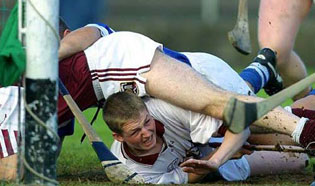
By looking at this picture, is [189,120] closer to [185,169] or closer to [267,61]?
[185,169]

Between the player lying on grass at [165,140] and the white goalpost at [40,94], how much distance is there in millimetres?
1136

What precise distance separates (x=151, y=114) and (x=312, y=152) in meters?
1.02

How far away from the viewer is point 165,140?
609 centimetres

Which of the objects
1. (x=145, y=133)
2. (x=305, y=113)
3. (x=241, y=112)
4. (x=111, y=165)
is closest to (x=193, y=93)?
(x=145, y=133)

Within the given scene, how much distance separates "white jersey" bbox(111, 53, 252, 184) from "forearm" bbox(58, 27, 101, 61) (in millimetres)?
526

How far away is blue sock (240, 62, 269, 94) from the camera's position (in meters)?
6.84

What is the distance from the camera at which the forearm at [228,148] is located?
221 inches

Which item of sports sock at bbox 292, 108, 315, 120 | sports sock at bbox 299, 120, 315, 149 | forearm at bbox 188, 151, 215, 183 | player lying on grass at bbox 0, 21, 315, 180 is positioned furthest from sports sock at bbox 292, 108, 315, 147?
forearm at bbox 188, 151, 215, 183

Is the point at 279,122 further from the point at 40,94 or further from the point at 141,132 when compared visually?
the point at 40,94

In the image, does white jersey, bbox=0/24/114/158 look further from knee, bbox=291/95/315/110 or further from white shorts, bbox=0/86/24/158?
knee, bbox=291/95/315/110

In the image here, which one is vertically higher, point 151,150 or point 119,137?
point 119,137

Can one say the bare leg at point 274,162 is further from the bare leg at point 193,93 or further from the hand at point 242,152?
the bare leg at point 193,93

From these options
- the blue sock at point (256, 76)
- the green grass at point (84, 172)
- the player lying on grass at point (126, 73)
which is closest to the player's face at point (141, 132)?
the player lying on grass at point (126, 73)

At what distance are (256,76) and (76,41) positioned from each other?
1.44 m
